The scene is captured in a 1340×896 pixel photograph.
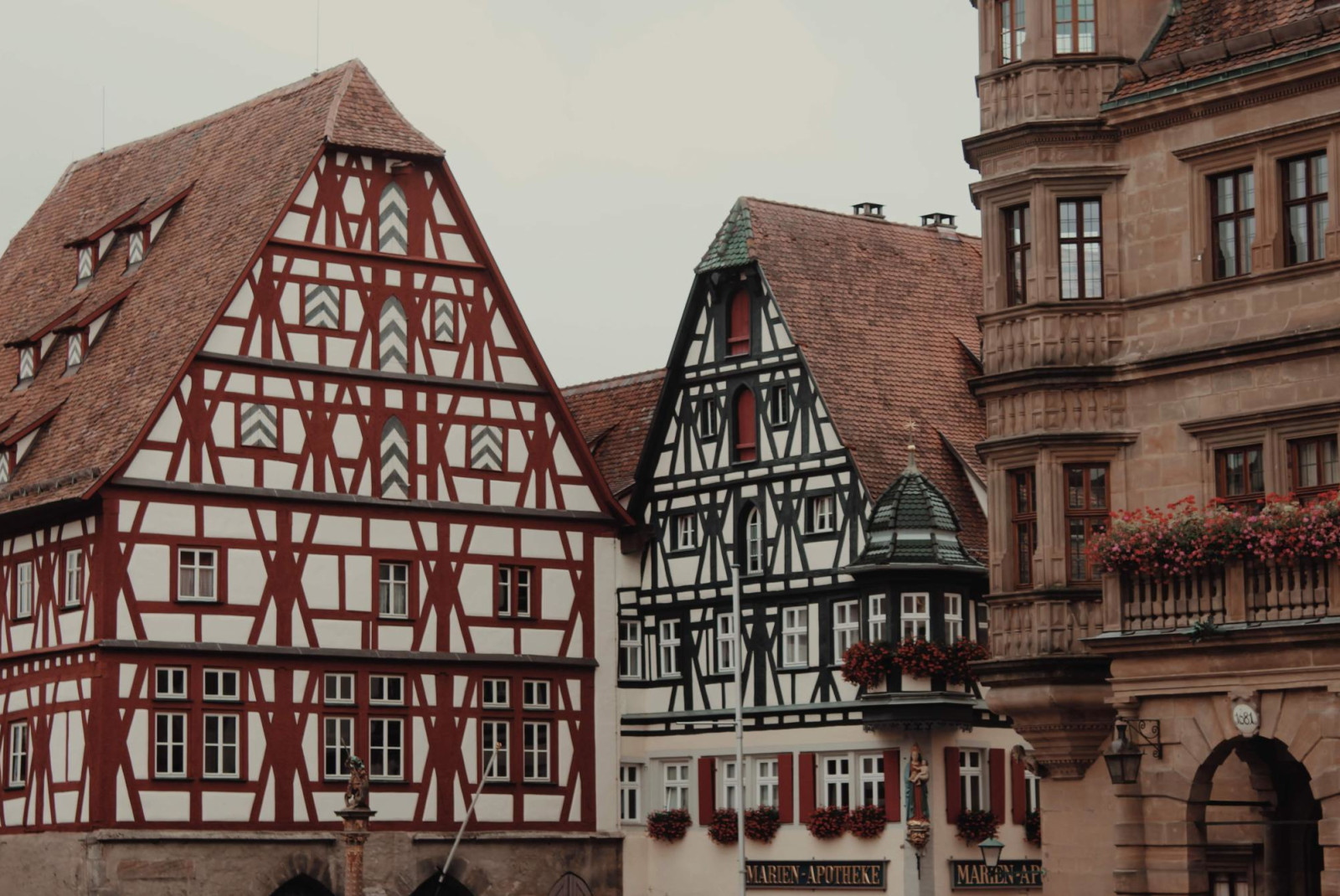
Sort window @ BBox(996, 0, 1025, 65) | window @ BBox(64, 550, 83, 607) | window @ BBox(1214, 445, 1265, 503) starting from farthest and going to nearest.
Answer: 1. window @ BBox(64, 550, 83, 607)
2. window @ BBox(996, 0, 1025, 65)
3. window @ BBox(1214, 445, 1265, 503)

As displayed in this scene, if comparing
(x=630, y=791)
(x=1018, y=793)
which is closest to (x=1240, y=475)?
(x=1018, y=793)

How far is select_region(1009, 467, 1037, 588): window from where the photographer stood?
34.9 meters

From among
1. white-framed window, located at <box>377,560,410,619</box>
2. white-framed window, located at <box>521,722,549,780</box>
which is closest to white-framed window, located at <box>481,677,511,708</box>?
white-framed window, located at <box>521,722,549,780</box>

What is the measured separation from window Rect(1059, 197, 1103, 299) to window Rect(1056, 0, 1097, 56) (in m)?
2.05

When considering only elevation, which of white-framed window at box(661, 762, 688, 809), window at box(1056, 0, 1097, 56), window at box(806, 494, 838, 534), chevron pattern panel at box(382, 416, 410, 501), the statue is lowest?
the statue

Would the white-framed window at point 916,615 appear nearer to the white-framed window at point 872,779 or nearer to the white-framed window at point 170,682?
the white-framed window at point 872,779

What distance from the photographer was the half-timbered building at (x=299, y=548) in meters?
47.4

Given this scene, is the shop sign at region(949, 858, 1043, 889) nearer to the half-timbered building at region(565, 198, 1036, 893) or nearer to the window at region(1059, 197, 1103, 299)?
the half-timbered building at region(565, 198, 1036, 893)

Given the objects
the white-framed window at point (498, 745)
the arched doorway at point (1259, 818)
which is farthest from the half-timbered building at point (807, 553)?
the arched doorway at point (1259, 818)

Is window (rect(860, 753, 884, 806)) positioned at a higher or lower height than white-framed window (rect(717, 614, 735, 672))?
lower

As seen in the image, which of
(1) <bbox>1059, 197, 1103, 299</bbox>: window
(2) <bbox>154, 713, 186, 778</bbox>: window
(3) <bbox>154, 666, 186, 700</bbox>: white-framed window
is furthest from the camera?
(3) <bbox>154, 666, 186, 700</bbox>: white-framed window

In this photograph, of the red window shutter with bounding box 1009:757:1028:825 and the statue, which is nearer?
the statue

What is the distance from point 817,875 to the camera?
161ft

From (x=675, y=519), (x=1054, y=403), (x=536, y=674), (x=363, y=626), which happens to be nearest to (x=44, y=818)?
(x=363, y=626)
